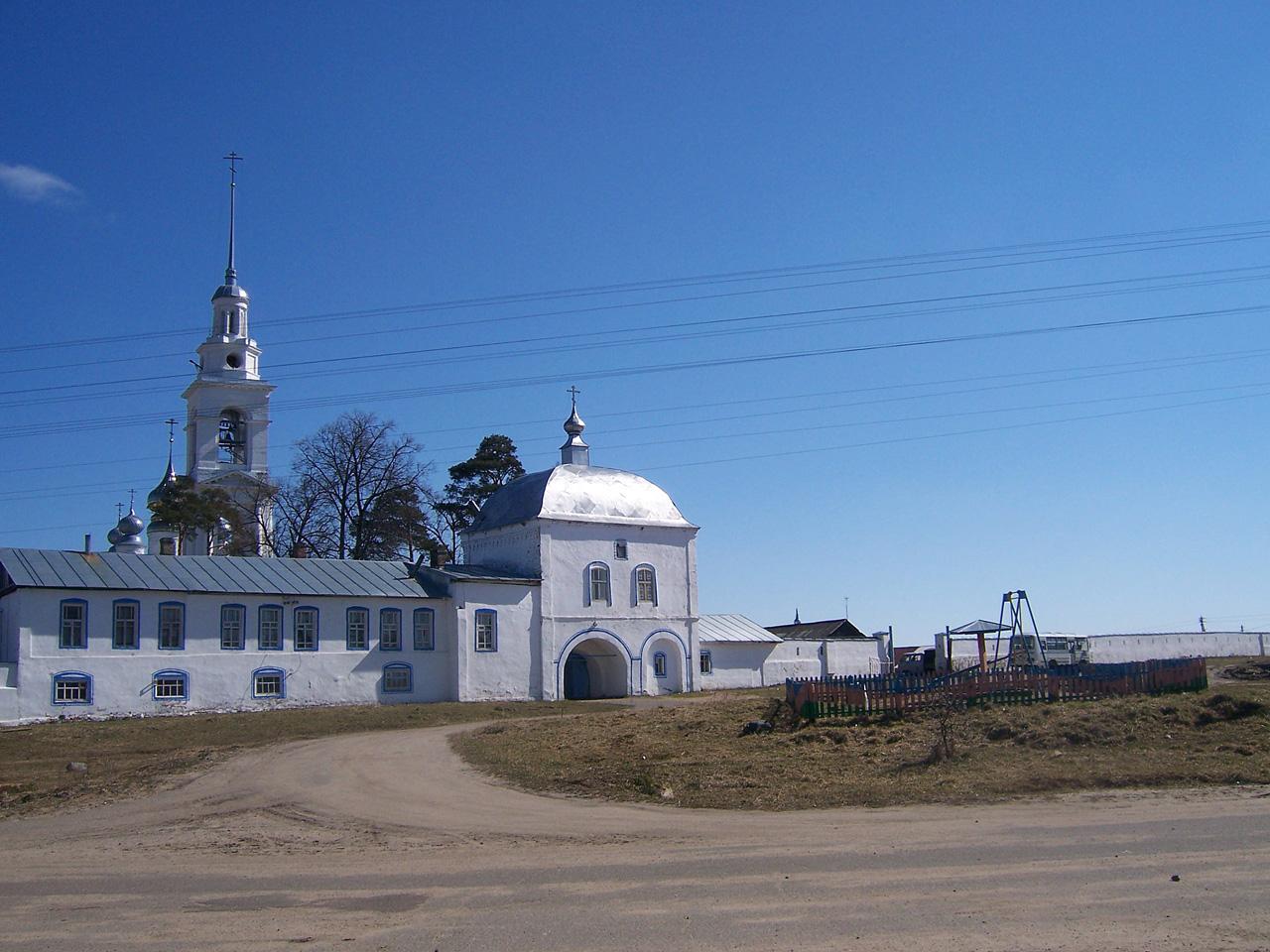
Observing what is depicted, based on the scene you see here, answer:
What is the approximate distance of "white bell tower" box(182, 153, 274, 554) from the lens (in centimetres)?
5675

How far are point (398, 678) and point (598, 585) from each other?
8269 millimetres

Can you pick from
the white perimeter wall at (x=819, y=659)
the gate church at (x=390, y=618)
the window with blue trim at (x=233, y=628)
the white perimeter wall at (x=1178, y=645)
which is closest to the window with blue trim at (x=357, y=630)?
the gate church at (x=390, y=618)

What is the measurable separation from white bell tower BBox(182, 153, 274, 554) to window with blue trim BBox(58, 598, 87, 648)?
24111mm

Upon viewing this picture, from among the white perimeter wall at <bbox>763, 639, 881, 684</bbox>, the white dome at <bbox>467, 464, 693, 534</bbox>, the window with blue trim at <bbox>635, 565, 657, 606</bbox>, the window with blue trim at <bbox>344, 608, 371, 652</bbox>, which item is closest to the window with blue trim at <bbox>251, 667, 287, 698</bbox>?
the window with blue trim at <bbox>344, 608, 371, 652</bbox>

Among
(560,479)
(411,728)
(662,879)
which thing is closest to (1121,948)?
(662,879)

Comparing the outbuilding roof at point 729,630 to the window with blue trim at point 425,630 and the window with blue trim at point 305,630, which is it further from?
the window with blue trim at point 305,630

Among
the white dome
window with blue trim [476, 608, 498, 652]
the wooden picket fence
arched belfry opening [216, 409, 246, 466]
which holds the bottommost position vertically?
the wooden picket fence

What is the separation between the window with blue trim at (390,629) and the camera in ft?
123

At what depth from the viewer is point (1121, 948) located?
7.36m

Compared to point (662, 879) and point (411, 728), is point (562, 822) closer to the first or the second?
point (662, 879)

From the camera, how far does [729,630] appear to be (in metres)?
47.6

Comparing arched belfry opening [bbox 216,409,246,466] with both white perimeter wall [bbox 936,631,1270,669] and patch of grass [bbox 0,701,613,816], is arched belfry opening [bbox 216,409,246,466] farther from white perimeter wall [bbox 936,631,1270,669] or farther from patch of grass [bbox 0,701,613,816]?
white perimeter wall [bbox 936,631,1270,669]

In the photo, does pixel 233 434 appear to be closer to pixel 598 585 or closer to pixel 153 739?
pixel 598 585

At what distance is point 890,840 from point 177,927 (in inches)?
258
